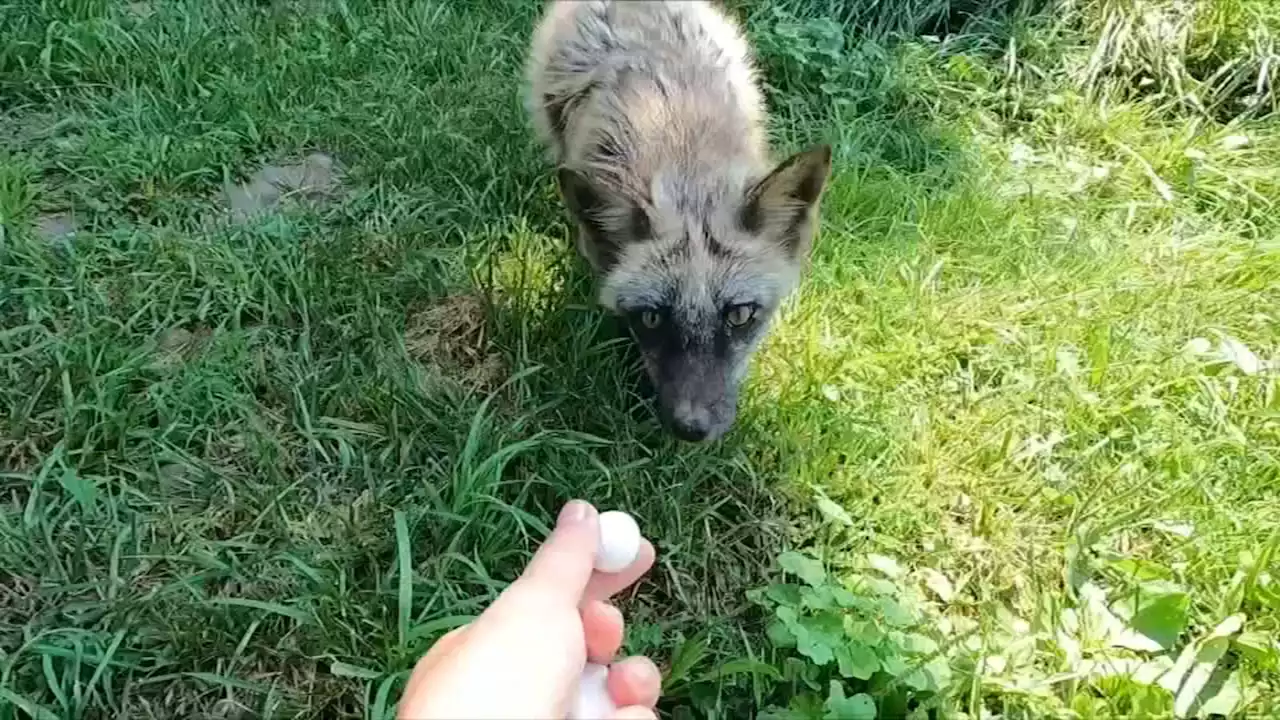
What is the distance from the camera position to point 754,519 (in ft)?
10.8

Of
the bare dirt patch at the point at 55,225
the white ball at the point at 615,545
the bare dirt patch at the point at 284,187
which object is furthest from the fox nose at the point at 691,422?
the bare dirt patch at the point at 55,225

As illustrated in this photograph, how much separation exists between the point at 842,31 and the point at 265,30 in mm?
2545

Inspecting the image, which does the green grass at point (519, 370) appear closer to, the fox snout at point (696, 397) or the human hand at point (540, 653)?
the fox snout at point (696, 397)

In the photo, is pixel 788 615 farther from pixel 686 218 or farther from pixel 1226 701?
pixel 686 218

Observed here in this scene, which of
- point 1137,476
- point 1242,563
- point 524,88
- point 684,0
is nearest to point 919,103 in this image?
point 684,0

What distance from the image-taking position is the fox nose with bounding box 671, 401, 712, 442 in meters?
3.23

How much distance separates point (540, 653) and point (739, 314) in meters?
1.87

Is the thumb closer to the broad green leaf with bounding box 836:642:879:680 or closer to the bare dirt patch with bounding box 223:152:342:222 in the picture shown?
the broad green leaf with bounding box 836:642:879:680

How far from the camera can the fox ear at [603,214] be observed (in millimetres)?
3348

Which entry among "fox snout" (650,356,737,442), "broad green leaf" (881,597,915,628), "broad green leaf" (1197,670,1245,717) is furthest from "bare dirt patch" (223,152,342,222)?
"broad green leaf" (1197,670,1245,717)

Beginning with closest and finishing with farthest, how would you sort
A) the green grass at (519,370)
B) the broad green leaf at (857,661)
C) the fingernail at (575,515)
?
the fingernail at (575,515), the broad green leaf at (857,661), the green grass at (519,370)

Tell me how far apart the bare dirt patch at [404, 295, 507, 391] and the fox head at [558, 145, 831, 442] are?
470 millimetres

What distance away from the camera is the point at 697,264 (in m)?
3.36

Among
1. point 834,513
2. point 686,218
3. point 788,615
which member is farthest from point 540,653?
point 686,218
